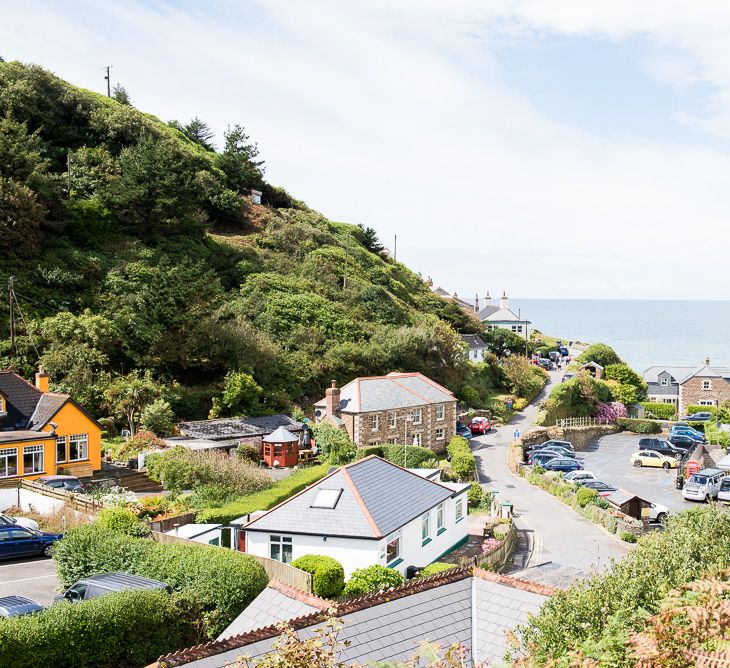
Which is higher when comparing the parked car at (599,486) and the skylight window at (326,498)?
the skylight window at (326,498)

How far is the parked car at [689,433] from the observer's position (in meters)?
56.5

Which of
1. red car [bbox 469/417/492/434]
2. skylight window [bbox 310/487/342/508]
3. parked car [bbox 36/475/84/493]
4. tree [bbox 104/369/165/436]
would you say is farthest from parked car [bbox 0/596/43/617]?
red car [bbox 469/417/492/434]

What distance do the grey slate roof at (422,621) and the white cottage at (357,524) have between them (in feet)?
22.6

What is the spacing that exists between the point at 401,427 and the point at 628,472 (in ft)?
51.9

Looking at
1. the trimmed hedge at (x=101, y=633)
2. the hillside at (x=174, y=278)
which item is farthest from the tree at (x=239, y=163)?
the trimmed hedge at (x=101, y=633)

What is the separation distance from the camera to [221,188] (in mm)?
73625

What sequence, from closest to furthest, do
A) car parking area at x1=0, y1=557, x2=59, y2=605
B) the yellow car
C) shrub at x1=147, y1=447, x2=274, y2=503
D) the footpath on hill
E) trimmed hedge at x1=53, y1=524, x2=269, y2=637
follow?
1. trimmed hedge at x1=53, y1=524, x2=269, y2=637
2. car parking area at x1=0, y1=557, x2=59, y2=605
3. the footpath on hill
4. shrub at x1=147, y1=447, x2=274, y2=503
5. the yellow car

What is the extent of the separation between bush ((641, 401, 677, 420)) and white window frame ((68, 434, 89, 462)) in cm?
5768

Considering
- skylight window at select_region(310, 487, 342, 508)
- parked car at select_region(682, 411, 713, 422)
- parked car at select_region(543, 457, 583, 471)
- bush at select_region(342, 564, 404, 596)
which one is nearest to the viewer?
bush at select_region(342, 564, 404, 596)

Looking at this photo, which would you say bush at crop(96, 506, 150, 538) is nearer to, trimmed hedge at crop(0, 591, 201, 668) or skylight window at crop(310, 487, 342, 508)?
skylight window at crop(310, 487, 342, 508)

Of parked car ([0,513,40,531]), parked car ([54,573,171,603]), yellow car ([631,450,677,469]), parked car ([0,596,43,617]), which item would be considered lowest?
yellow car ([631,450,677,469])

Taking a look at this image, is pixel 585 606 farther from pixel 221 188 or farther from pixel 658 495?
pixel 221 188

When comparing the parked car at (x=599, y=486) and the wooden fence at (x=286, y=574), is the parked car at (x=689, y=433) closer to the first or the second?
the parked car at (x=599, y=486)

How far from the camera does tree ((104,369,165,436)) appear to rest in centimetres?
3884
